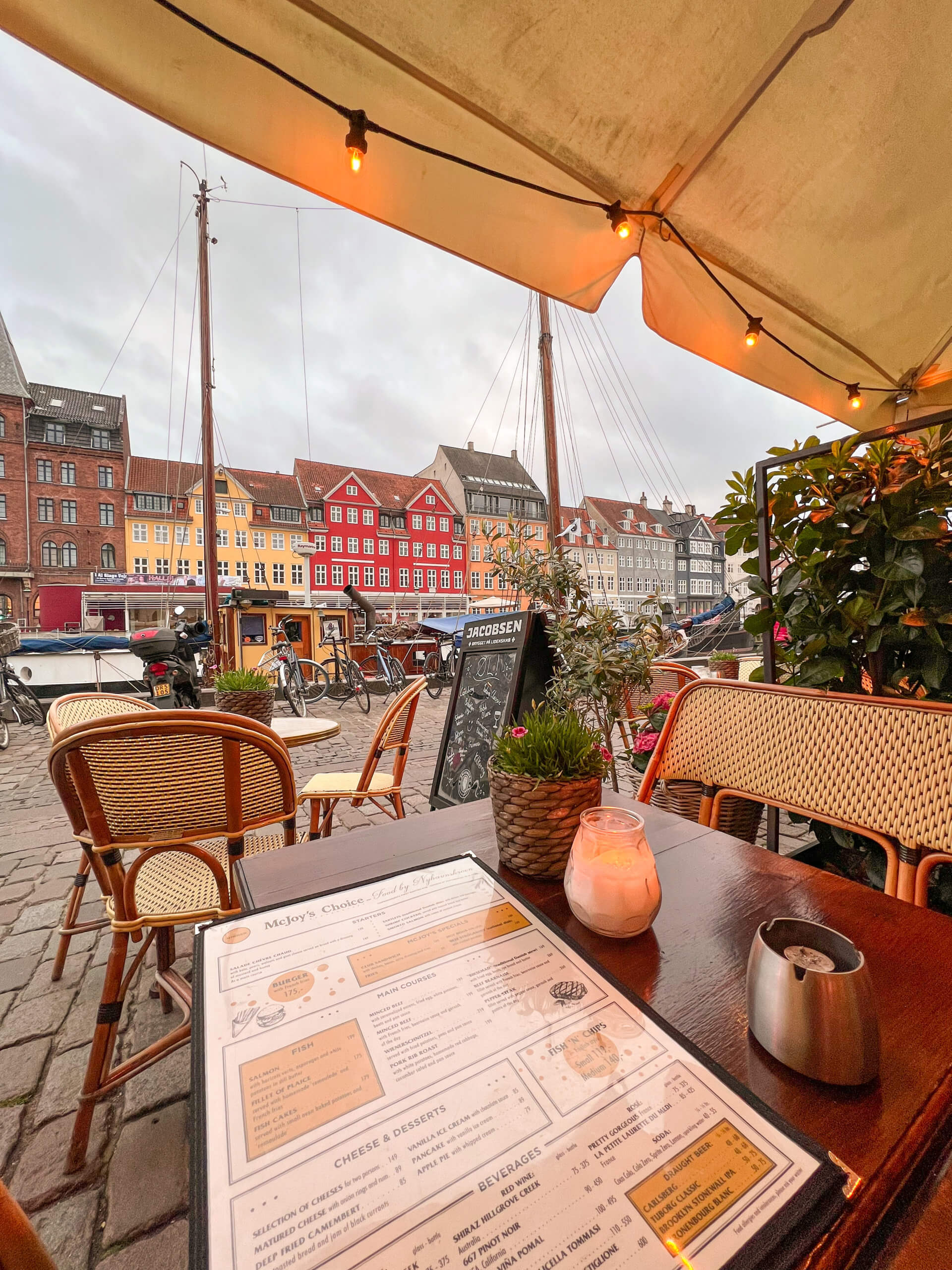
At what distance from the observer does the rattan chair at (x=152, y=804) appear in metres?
1.12

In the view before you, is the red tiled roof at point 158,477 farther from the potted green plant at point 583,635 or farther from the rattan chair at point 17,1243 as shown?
the rattan chair at point 17,1243

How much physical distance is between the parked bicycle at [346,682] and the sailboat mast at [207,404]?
1903 mm

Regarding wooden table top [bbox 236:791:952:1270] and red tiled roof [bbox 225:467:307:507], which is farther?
red tiled roof [bbox 225:467:307:507]

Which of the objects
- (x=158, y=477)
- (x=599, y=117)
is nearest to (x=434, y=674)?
(x=599, y=117)

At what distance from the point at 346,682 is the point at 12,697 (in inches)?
170

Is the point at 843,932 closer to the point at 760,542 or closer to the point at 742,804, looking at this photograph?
the point at 760,542

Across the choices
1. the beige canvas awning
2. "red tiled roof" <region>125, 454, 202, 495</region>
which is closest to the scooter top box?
the beige canvas awning

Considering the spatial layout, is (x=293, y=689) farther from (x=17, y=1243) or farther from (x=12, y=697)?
(x=17, y=1243)

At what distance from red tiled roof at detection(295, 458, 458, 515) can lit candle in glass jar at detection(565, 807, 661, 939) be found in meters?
28.8

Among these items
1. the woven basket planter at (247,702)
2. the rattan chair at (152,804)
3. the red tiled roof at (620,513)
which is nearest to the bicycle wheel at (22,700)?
the woven basket planter at (247,702)

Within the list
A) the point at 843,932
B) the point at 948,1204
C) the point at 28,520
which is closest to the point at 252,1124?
the point at 948,1204

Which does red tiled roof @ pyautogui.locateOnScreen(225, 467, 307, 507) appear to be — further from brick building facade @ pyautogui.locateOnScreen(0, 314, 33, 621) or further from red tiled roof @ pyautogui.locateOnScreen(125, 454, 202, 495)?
brick building facade @ pyautogui.locateOnScreen(0, 314, 33, 621)

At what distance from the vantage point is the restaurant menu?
323 mm

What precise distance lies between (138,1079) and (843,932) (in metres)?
1.66
